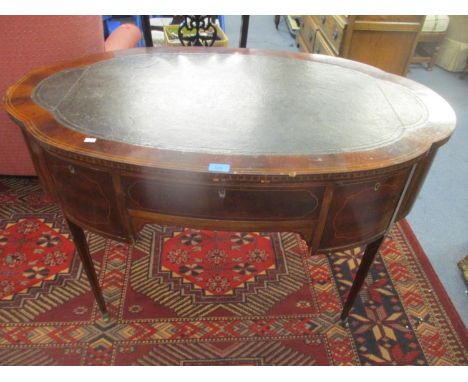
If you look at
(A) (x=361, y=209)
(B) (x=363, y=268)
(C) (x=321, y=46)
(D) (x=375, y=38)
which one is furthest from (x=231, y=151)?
(C) (x=321, y=46)

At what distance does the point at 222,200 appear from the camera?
3.59ft

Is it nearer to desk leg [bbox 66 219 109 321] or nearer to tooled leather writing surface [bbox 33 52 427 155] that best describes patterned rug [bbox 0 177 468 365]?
desk leg [bbox 66 219 109 321]

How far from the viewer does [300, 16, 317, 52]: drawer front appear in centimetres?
397

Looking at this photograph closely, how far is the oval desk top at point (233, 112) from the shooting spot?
1065 mm

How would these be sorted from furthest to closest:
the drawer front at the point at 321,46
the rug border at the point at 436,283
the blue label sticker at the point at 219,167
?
Result: the drawer front at the point at 321,46
the rug border at the point at 436,283
the blue label sticker at the point at 219,167

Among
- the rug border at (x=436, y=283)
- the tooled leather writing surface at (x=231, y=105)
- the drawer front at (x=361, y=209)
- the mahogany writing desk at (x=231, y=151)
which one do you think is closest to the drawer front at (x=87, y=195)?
the mahogany writing desk at (x=231, y=151)

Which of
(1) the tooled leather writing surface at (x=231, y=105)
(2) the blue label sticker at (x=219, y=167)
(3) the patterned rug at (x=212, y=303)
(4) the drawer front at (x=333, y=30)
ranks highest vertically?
(2) the blue label sticker at (x=219, y=167)

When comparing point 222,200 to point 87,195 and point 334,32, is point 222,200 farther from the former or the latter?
point 334,32

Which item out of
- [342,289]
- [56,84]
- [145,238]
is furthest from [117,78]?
[342,289]

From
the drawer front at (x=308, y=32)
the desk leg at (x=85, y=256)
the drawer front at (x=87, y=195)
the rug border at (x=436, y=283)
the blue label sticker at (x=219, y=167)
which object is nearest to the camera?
the blue label sticker at (x=219, y=167)

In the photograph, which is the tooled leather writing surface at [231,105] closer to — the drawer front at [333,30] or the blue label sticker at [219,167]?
the blue label sticker at [219,167]

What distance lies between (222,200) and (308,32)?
358 cm

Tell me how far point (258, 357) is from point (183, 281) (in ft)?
1.68

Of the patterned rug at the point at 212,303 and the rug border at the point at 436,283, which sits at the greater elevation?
the rug border at the point at 436,283
